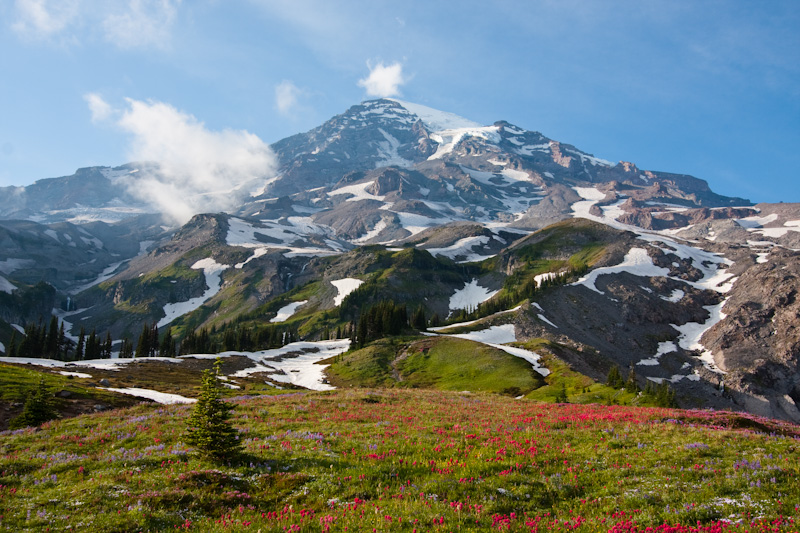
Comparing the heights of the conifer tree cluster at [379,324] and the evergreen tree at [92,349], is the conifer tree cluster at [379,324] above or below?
above

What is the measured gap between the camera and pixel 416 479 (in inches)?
574

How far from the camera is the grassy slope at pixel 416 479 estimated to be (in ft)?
37.8

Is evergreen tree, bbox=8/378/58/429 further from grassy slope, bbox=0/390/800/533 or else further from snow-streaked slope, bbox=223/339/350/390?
snow-streaked slope, bbox=223/339/350/390

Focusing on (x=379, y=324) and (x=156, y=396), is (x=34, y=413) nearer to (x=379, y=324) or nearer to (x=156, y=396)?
(x=156, y=396)

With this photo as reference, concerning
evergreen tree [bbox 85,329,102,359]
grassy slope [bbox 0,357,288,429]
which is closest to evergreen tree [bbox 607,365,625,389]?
grassy slope [bbox 0,357,288,429]

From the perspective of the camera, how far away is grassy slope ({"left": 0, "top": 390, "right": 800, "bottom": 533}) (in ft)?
37.8

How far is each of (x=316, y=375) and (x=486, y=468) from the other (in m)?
90.9

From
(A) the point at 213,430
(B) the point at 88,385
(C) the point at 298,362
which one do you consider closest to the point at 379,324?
(C) the point at 298,362

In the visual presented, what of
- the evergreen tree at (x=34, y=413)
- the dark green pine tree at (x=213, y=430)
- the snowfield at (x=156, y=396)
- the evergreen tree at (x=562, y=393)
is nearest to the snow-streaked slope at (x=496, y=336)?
the evergreen tree at (x=562, y=393)

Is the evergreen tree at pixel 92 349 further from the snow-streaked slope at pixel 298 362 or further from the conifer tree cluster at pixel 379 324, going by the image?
the conifer tree cluster at pixel 379 324

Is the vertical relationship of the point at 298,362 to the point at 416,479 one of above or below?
below

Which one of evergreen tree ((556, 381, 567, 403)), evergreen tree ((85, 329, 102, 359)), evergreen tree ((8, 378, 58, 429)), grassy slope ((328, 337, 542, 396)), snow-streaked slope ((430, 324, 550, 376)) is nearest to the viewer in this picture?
evergreen tree ((8, 378, 58, 429))

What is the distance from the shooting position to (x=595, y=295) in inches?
7480

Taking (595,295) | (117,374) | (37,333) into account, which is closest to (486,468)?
(117,374)
